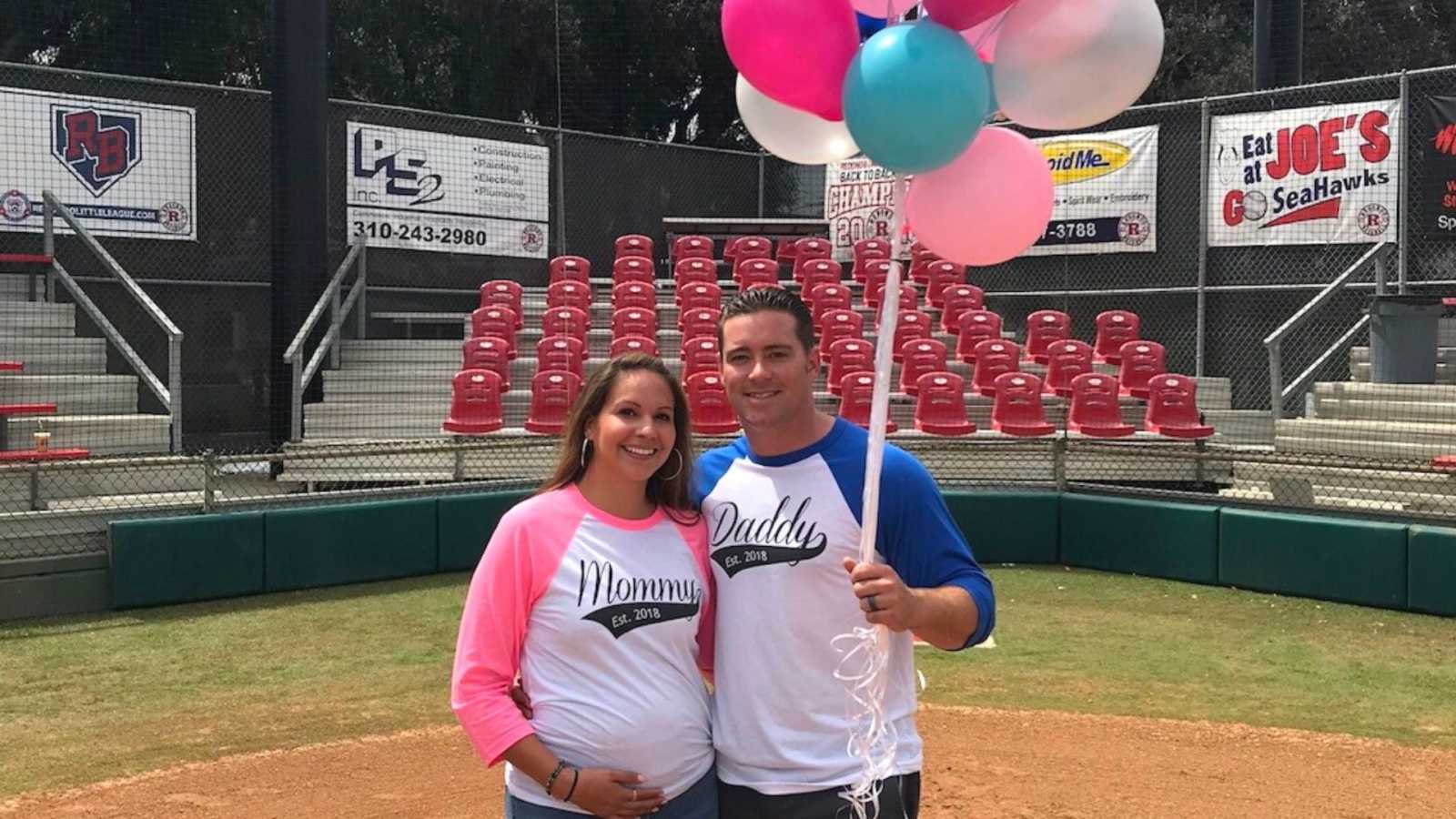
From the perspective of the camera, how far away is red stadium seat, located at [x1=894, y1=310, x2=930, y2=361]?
46.7 ft

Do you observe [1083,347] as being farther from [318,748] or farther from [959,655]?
[318,748]

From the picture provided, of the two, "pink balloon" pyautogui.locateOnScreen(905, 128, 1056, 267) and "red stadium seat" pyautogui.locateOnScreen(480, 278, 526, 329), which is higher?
"red stadium seat" pyautogui.locateOnScreen(480, 278, 526, 329)

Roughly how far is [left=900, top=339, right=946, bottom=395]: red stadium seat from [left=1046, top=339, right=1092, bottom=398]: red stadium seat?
50.1 inches

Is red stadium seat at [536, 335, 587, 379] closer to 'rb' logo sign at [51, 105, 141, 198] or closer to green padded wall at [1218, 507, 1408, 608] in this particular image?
'rb' logo sign at [51, 105, 141, 198]

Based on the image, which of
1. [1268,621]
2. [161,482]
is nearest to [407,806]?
[161,482]

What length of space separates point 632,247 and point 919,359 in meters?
A: 4.65

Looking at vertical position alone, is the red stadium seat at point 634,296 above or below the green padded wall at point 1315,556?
above

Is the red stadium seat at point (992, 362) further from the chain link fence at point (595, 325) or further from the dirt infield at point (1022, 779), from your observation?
the dirt infield at point (1022, 779)

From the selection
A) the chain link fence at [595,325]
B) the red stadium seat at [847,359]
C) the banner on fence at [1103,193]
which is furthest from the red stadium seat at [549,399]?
the banner on fence at [1103,193]

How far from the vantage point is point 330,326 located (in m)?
13.4

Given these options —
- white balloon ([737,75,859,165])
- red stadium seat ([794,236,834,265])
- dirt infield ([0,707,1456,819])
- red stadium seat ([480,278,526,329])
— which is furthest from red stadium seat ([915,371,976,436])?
white balloon ([737,75,859,165])

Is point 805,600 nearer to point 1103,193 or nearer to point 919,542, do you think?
point 919,542

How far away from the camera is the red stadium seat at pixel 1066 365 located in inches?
540

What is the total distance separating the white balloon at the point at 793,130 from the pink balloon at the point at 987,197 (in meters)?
0.28
